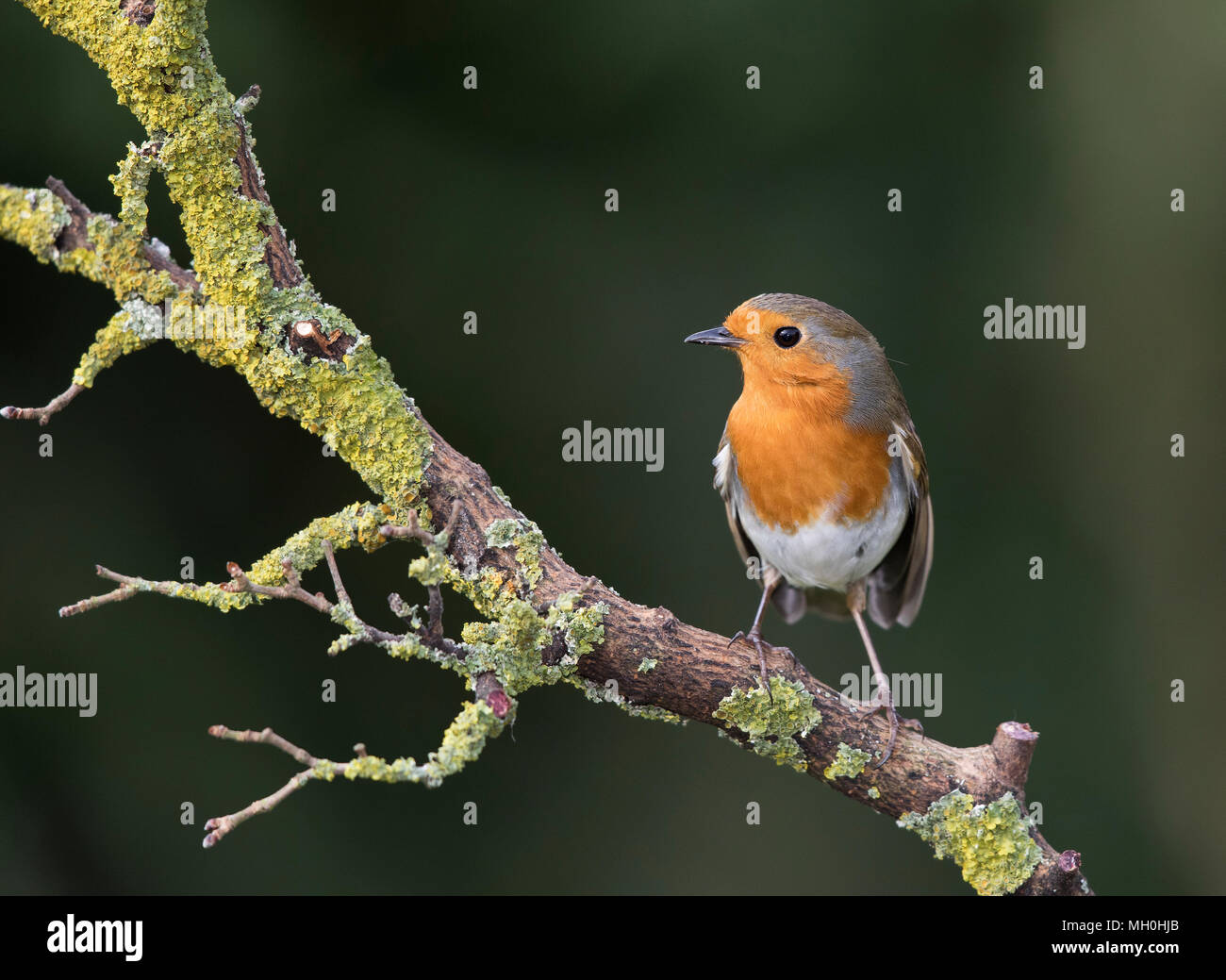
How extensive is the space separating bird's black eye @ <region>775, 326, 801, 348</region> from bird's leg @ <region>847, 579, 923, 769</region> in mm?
941

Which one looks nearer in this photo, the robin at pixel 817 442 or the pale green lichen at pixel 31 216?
the pale green lichen at pixel 31 216

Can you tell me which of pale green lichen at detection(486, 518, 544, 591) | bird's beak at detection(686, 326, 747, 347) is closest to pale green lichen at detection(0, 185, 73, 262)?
pale green lichen at detection(486, 518, 544, 591)

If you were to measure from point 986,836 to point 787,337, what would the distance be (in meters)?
1.58

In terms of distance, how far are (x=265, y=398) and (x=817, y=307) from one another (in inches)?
68.4

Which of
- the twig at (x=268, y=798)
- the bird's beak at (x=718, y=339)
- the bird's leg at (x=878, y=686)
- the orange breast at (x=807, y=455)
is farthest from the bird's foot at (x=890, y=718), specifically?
the twig at (x=268, y=798)

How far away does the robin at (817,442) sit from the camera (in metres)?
3.89

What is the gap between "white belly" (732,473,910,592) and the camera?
3.99 m

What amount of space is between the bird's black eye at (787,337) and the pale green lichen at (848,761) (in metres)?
1.28

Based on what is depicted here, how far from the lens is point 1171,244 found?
18.2 feet

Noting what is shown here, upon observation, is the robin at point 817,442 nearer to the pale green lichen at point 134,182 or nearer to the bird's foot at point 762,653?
the bird's foot at point 762,653

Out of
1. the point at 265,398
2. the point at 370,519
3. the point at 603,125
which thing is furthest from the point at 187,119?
the point at 603,125

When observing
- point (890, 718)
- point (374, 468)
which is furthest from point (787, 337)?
point (374, 468)

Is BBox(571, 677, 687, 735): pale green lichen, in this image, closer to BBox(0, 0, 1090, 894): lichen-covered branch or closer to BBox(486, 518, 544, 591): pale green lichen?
BBox(0, 0, 1090, 894): lichen-covered branch

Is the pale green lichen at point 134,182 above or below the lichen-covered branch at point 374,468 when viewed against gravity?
above
